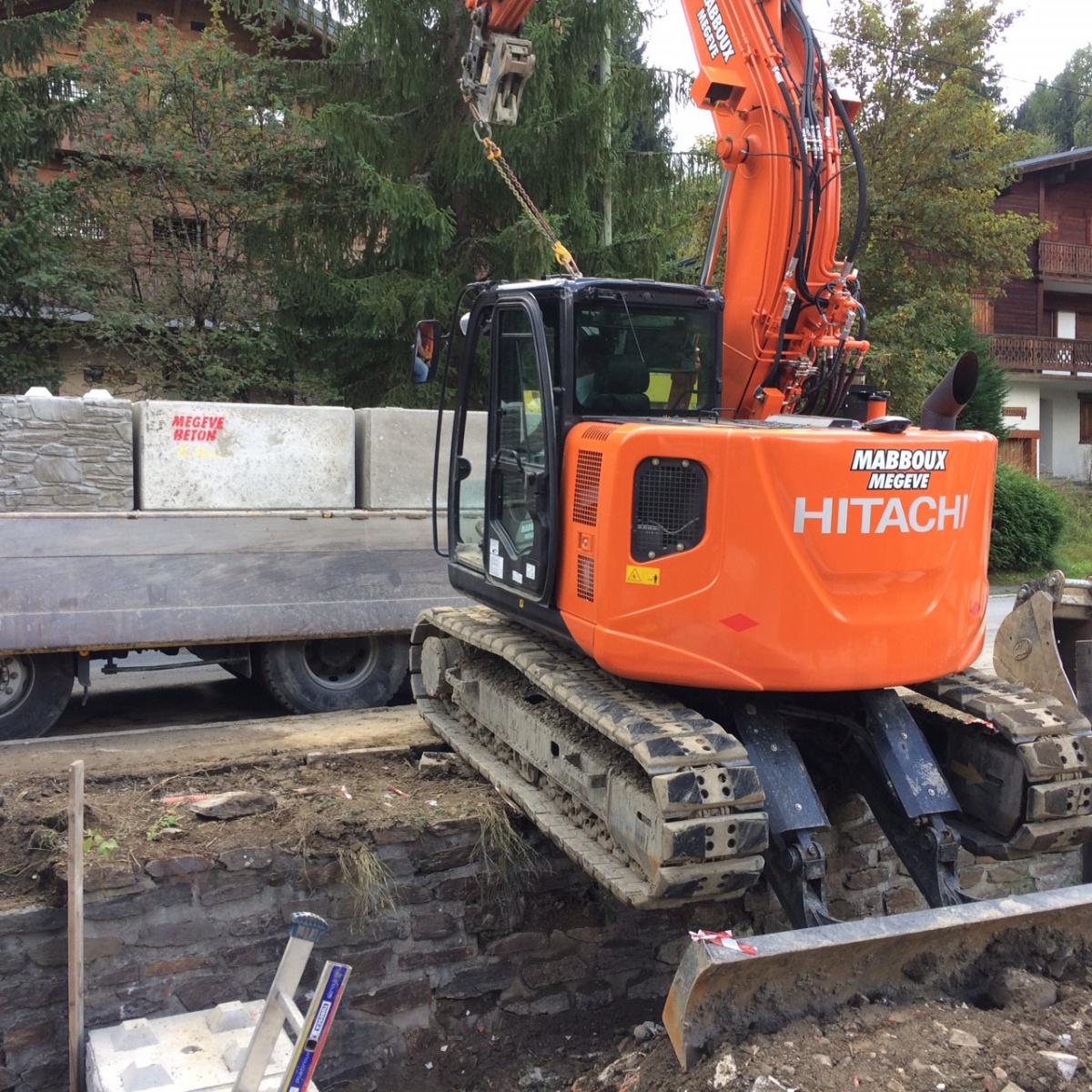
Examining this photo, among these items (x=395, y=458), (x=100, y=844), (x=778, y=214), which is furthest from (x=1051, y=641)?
(x=100, y=844)

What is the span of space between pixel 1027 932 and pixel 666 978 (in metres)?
2.07

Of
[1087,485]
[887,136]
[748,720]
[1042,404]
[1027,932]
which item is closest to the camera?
[1027,932]

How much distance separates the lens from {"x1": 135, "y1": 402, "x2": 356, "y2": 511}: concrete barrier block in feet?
25.0

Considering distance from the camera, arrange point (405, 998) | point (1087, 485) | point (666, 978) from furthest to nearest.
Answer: point (1087, 485) < point (666, 978) < point (405, 998)

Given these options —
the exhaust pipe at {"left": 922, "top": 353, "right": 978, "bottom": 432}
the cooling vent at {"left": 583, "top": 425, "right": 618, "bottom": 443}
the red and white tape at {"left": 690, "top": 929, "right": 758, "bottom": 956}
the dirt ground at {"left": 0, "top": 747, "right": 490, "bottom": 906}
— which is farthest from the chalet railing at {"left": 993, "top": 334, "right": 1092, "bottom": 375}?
the red and white tape at {"left": 690, "top": 929, "right": 758, "bottom": 956}

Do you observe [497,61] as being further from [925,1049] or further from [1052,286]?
[1052,286]

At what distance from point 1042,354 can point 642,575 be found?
97.0ft

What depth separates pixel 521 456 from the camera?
17.9ft

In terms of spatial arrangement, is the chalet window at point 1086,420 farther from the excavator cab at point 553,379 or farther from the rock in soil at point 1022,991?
the rock in soil at point 1022,991

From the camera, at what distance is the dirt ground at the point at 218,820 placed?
16.6 feet

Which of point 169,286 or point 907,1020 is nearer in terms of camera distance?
point 907,1020

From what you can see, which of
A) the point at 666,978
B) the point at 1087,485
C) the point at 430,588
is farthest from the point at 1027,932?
the point at 1087,485

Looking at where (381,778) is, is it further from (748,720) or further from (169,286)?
(169,286)

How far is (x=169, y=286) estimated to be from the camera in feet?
47.2
